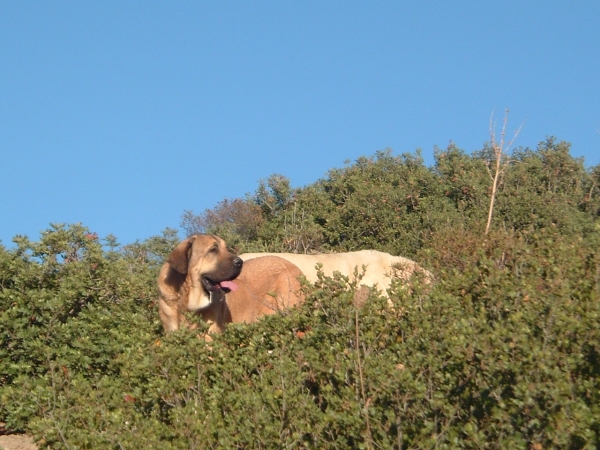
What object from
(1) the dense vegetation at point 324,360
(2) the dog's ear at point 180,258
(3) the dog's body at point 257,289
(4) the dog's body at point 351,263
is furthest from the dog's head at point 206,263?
(4) the dog's body at point 351,263

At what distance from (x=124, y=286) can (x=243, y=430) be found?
3.78 meters

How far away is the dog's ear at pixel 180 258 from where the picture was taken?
814cm

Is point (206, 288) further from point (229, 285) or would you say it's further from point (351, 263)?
point (351, 263)

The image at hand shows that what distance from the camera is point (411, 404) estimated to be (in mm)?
4387

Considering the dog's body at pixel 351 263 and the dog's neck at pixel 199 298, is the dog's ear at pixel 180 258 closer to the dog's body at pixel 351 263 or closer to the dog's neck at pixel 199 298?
the dog's neck at pixel 199 298

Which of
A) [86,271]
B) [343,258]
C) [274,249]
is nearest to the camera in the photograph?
[86,271]

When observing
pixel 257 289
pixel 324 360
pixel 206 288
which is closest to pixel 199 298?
pixel 206 288

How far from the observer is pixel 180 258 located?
8227 mm

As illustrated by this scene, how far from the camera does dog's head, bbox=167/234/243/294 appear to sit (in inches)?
322

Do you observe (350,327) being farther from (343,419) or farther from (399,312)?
(343,419)

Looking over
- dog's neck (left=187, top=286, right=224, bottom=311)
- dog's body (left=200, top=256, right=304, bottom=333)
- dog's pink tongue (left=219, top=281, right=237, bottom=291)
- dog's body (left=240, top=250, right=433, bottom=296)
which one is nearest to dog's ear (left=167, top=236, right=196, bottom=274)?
dog's neck (left=187, top=286, right=224, bottom=311)

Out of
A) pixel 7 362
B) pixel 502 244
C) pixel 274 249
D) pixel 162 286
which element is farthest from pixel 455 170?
pixel 7 362

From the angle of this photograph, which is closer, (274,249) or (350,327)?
(350,327)

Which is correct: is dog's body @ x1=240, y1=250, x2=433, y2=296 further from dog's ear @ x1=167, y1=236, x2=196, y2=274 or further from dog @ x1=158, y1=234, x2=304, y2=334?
dog's ear @ x1=167, y1=236, x2=196, y2=274
